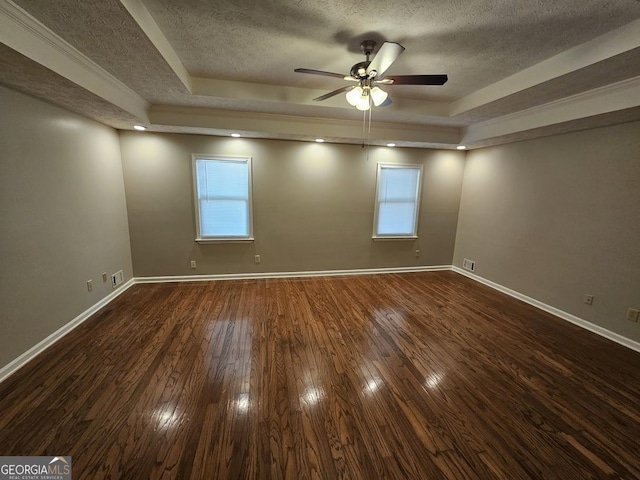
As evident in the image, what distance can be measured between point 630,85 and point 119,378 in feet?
16.4

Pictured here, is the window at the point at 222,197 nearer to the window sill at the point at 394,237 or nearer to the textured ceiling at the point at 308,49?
the textured ceiling at the point at 308,49

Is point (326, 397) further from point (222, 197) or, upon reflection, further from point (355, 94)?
point (222, 197)

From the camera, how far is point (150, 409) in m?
1.73

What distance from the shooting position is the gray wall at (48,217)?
6.63ft

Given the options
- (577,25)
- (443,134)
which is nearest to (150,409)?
(577,25)

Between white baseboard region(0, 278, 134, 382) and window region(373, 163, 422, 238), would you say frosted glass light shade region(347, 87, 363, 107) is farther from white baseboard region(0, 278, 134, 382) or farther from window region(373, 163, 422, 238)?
white baseboard region(0, 278, 134, 382)

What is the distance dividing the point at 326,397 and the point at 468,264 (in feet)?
13.3

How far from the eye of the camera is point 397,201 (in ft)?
15.1

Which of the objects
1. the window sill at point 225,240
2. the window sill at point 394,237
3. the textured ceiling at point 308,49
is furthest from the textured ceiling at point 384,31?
the window sill at point 394,237

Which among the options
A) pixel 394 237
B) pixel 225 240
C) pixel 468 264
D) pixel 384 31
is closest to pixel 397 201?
pixel 394 237

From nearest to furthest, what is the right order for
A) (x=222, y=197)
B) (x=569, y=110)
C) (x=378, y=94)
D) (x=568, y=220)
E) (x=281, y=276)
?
(x=378, y=94), (x=569, y=110), (x=568, y=220), (x=222, y=197), (x=281, y=276)

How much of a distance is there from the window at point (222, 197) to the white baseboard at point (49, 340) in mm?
1423

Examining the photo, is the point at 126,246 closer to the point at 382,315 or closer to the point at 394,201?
the point at 382,315

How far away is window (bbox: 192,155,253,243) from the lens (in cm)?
386
